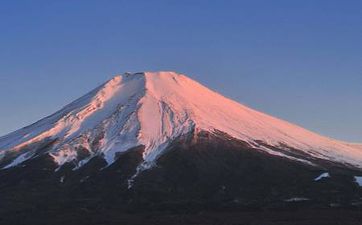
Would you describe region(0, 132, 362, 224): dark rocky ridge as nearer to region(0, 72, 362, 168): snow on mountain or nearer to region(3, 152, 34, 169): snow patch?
region(3, 152, 34, 169): snow patch

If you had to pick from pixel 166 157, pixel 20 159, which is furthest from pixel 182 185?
pixel 20 159

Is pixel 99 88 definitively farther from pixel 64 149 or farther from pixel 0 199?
pixel 0 199

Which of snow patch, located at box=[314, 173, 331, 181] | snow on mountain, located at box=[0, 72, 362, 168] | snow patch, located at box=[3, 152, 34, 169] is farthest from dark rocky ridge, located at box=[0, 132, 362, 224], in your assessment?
snow on mountain, located at box=[0, 72, 362, 168]

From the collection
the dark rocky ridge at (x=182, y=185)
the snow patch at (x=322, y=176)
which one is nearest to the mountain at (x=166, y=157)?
the dark rocky ridge at (x=182, y=185)

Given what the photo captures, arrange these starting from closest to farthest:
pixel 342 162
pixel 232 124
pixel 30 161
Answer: pixel 30 161 < pixel 342 162 < pixel 232 124

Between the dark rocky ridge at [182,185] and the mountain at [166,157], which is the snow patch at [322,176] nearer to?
the mountain at [166,157]

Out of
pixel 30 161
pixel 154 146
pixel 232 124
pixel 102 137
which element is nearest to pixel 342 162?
pixel 232 124
